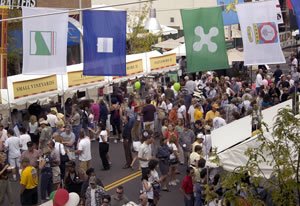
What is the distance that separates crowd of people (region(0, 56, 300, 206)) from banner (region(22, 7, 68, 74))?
1968 mm

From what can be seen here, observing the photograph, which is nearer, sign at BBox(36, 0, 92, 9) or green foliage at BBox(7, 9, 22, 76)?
green foliage at BBox(7, 9, 22, 76)

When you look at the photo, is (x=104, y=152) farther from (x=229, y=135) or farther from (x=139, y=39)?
(x=139, y=39)

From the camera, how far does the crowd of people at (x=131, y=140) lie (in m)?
14.4

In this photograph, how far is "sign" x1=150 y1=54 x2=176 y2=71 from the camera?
95.3 feet

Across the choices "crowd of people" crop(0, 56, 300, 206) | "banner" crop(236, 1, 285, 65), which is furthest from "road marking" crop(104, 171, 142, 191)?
"banner" crop(236, 1, 285, 65)

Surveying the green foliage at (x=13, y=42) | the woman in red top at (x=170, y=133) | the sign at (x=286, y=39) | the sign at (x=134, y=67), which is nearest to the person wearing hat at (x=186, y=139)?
the woman in red top at (x=170, y=133)

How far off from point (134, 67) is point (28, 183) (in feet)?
43.8

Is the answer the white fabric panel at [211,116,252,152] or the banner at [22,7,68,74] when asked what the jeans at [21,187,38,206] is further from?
the white fabric panel at [211,116,252,152]

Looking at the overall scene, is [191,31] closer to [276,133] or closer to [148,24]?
[276,133]

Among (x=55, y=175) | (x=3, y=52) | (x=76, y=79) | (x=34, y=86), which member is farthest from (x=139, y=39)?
(x=55, y=175)

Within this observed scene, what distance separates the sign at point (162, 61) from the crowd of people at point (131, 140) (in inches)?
93.9

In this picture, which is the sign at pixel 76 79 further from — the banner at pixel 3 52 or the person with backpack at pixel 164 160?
the person with backpack at pixel 164 160

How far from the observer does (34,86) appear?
2273 cm

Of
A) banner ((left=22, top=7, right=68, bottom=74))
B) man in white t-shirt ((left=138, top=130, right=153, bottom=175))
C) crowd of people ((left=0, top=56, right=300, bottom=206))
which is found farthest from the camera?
man in white t-shirt ((left=138, top=130, right=153, bottom=175))
